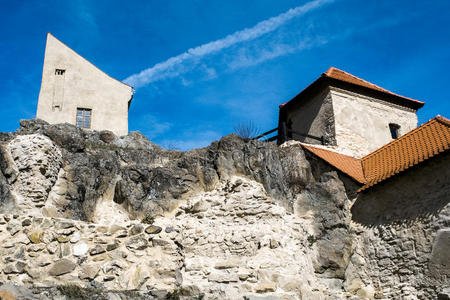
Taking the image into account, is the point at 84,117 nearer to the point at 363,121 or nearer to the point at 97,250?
the point at 97,250

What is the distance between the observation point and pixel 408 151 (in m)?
13.8

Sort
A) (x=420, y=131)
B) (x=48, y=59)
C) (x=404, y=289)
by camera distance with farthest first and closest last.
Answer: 1. (x=48, y=59)
2. (x=420, y=131)
3. (x=404, y=289)

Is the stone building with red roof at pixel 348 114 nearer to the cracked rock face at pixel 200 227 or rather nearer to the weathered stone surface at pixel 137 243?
the cracked rock face at pixel 200 227

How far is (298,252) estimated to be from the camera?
11570 millimetres

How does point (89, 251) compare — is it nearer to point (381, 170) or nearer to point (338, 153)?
point (381, 170)

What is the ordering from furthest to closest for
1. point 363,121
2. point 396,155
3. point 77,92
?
point 77,92 < point 363,121 < point 396,155

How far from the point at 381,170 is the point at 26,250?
33.5 feet

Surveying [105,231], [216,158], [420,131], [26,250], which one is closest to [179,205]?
[216,158]

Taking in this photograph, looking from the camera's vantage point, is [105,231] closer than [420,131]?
Yes

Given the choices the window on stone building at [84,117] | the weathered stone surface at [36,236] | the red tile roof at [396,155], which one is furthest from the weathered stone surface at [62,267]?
the window on stone building at [84,117]

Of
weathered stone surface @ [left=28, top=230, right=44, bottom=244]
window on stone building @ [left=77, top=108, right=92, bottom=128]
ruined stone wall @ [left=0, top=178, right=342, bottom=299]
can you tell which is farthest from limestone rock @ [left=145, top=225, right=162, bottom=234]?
window on stone building @ [left=77, top=108, right=92, bottom=128]

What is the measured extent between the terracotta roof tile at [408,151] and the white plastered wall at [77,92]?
1058cm

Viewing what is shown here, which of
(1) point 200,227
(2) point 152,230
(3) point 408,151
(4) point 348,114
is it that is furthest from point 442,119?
(2) point 152,230

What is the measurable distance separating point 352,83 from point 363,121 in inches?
64.0
